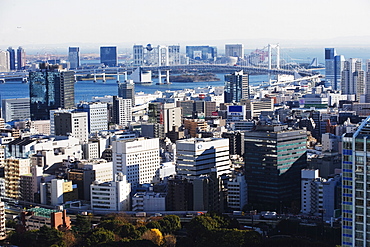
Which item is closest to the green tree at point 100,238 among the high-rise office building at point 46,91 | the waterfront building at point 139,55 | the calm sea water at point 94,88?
the high-rise office building at point 46,91

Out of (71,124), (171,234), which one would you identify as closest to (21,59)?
(71,124)

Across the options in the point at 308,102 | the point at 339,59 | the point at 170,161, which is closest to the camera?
the point at 170,161

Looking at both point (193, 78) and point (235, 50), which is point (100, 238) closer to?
point (193, 78)

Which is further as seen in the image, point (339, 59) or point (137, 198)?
point (339, 59)

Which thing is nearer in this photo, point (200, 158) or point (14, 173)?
point (200, 158)

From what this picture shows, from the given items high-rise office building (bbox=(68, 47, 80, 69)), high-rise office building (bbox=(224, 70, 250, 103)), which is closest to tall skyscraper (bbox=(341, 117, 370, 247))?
high-rise office building (bbox=(224, 70, 250, 103))

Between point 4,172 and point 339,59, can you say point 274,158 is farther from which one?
point 339,59

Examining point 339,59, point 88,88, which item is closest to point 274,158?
point 339,59

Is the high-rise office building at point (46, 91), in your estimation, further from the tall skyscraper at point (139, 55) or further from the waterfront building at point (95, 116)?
the tall skyscraper at point (139, 55)
